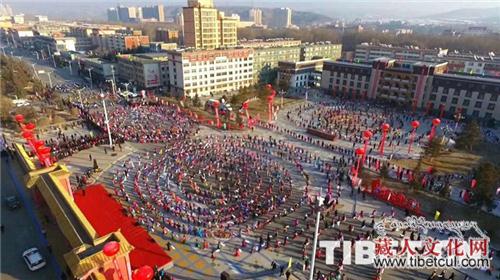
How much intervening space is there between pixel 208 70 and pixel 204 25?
24.1 m

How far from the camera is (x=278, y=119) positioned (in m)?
51.3

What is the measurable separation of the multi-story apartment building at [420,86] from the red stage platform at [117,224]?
51.9 m

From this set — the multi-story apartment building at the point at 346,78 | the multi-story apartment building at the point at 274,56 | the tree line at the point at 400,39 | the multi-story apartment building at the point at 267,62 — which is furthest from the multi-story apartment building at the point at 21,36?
the multi-story apartment building at the point at 346,78

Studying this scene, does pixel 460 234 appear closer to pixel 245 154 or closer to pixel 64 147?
pixel 245 154

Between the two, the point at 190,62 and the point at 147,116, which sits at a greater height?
the point at 190,62

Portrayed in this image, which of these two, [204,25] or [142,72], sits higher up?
[204,25]

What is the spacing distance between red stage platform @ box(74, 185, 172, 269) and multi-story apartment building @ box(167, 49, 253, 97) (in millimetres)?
39869

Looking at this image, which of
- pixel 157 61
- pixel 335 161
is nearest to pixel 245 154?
pixel 335 161

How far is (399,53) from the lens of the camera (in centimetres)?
8969

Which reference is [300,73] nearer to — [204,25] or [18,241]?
[204,25]

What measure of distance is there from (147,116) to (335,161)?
101 feet

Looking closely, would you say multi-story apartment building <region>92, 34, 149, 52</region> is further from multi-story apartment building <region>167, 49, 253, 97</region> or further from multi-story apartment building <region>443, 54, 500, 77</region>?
multi-story apartment building <region>443, 54, 500, 77</region>

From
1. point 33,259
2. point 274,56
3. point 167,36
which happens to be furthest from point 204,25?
point 33,259

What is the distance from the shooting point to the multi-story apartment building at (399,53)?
273ft
